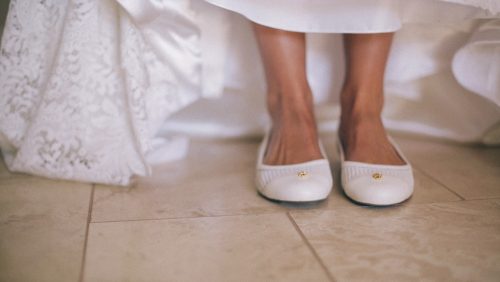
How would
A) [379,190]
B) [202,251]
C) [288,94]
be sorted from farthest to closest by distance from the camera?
[288,94] → [379,190] → [202,251]

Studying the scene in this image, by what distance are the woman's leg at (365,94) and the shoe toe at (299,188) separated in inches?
3.5

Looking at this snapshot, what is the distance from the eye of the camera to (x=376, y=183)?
727mm

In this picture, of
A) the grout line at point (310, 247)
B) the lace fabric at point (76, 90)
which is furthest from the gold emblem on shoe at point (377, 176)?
the lace fabric at point (76, 90)

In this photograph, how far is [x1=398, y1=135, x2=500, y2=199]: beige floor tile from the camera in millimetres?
818

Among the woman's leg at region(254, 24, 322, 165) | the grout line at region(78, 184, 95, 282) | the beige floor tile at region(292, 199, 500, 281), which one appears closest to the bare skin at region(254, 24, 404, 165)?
the woman's leg at region(254, 24, 322, 165)

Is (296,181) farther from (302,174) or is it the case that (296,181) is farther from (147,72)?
(147,72)

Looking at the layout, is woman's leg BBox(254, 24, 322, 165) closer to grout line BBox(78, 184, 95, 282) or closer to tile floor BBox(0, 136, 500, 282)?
tile floor BBox(0, 136, 500, 282)

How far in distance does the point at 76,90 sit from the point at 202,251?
1.08ft

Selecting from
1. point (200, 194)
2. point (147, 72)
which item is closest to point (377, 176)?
point (200, 194)

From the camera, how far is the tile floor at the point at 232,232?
1.86ft

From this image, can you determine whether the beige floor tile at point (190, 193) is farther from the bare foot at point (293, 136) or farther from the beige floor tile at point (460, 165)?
the beige floor tile at point (460, 165)

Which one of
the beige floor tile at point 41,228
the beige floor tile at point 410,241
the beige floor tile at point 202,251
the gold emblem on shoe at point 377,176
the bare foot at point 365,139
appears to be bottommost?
the beige floor tile at point 41,228

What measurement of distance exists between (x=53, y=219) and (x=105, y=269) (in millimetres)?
157

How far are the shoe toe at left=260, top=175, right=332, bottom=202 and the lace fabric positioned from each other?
0.66ft
